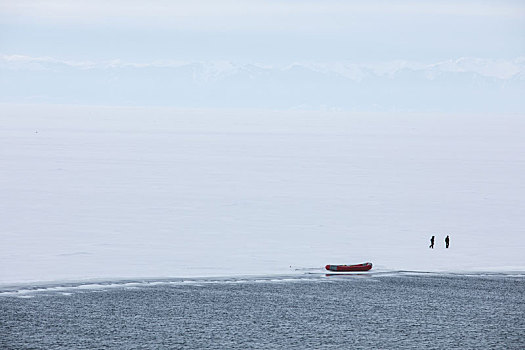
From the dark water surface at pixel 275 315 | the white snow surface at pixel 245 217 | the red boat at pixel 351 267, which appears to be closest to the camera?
the dark water surface at pixel 275 315

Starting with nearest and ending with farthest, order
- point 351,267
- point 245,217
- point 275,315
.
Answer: point 275,315
point 351,267
point 245,217

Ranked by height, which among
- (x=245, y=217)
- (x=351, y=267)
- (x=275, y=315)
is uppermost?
(x=245, y=217)

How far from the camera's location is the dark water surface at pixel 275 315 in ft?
120

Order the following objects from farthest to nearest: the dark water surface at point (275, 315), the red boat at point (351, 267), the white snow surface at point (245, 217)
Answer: the white snow surface at point (245, 217) < the red boat at point (351, 267) < the dark water surface at point (275, 315)

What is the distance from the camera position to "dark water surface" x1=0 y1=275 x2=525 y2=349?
3669 cm

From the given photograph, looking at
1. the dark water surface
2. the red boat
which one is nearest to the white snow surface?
the red boat

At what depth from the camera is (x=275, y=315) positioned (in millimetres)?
41719

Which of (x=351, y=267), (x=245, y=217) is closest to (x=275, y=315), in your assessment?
(x=351, y=267)

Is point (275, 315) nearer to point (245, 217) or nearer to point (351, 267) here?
point (351, 267)

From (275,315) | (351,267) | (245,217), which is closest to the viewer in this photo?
(275,315)

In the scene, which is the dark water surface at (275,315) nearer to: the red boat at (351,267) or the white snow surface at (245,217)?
the red boat at (351,267)

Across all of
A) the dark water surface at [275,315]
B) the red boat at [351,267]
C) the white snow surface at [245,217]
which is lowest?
the dark water surface at [275,315]

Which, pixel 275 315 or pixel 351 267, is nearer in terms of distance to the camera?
pixel 275 315

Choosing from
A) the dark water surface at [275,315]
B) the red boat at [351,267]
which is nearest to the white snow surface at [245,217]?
the red boat at [351,267]
